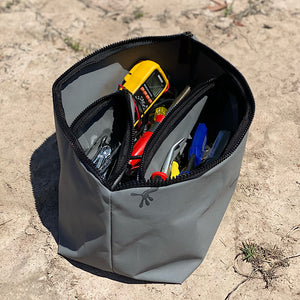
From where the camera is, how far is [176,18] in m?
3.36

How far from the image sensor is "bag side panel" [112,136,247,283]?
1.69m

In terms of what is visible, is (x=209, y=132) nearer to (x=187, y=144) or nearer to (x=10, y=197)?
(x=187, y=144)

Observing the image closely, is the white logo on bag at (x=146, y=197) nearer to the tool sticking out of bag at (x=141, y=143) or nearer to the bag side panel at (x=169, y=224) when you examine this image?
the bag side panel at (x=169, y=224)

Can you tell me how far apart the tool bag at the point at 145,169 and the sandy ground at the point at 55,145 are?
0.47 feet

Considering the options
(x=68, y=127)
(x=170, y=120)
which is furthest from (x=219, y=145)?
(x=68, y=127)

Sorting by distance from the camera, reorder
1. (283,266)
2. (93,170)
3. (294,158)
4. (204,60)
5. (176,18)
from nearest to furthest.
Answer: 1. (93,170)
2. (283,266)
3. (204,60)
4. (294,158)
5. (176,18)

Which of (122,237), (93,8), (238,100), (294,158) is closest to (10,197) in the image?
(122,237)

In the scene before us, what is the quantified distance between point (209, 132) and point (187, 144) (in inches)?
5.4

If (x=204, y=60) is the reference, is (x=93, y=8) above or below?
below

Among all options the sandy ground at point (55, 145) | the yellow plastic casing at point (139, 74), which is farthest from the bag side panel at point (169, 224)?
the yellow plastic casing at point (139, 74)

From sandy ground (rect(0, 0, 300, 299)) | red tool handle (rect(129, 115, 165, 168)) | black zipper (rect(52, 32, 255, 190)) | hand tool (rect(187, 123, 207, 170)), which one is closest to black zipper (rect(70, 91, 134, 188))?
black zipper (rect(52, 32, 255, 190))

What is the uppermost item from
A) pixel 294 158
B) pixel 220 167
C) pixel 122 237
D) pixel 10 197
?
pixel 220 167

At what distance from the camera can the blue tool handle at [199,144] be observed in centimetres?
219

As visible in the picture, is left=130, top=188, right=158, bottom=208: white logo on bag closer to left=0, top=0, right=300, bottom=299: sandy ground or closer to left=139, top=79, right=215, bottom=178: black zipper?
left=139, top=79, right=215, bottom=178: black zipper
